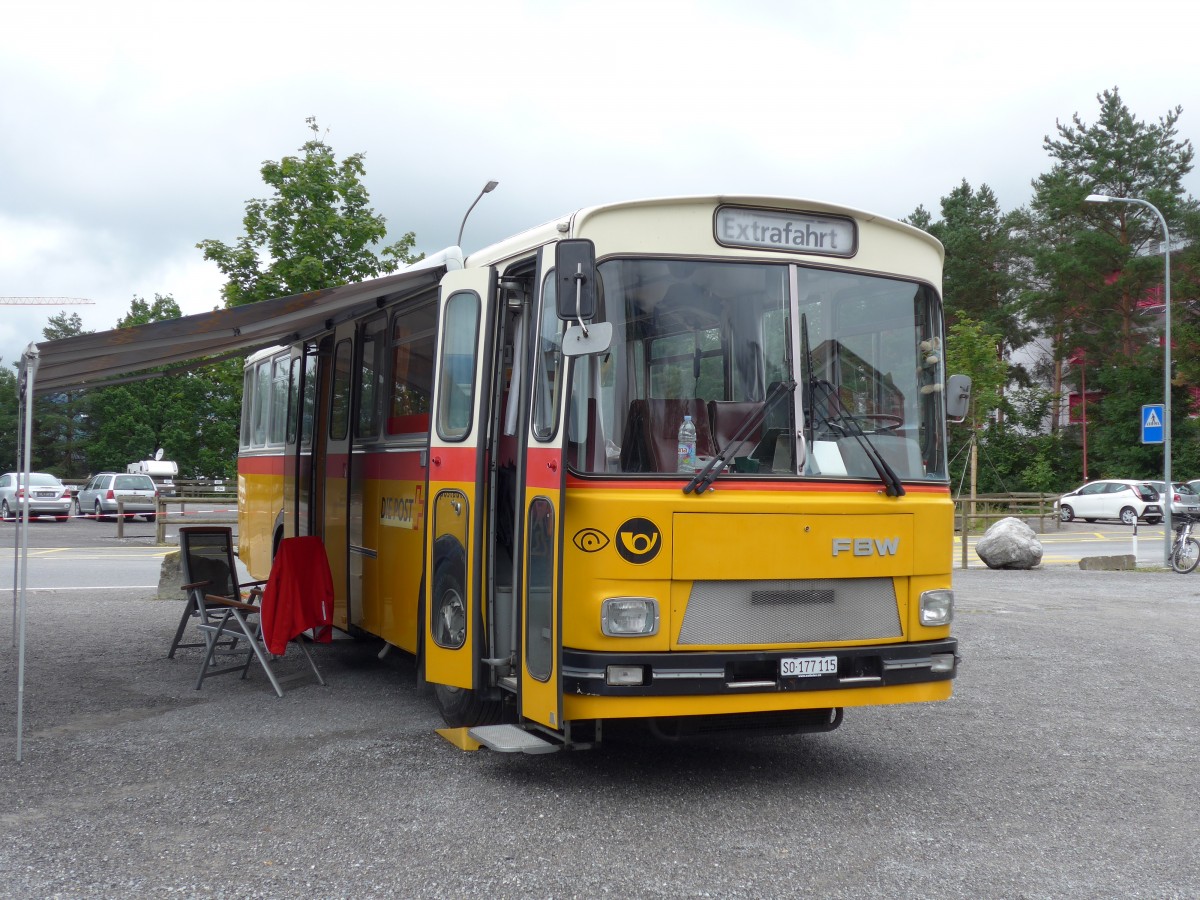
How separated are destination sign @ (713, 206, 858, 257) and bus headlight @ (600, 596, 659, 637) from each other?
74.1 inches

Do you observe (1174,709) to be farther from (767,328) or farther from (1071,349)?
(1071,349)

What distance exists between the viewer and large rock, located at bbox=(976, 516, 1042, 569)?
72.5 ft

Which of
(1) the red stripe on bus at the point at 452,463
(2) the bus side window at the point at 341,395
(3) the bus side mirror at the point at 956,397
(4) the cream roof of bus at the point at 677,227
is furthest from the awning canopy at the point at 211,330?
(3) the bus side mirror at the point at 956,397

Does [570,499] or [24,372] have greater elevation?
[24,372]

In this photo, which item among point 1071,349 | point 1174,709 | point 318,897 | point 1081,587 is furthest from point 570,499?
point 1071,349

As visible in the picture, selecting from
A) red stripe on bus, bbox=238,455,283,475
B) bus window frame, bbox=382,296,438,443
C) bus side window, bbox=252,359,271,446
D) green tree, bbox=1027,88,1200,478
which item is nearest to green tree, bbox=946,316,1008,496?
green tree, bbox=1027,88,1200,478

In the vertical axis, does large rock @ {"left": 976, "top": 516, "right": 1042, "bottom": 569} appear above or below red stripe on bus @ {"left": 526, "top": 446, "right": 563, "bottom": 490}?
below

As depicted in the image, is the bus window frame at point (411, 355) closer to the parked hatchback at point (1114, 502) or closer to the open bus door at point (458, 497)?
the open bus door at point (458, 497)

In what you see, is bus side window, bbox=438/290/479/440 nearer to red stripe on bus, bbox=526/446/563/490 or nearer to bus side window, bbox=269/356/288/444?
red stripe on bus, bbox=526/446/563/490

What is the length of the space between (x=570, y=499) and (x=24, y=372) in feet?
10.8

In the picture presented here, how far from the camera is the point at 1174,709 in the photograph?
29.2 feet

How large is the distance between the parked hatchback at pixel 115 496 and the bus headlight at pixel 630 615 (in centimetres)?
3295

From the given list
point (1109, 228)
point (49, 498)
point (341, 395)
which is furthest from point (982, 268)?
point (341, 395)

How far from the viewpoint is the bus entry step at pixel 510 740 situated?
6.16 metres
